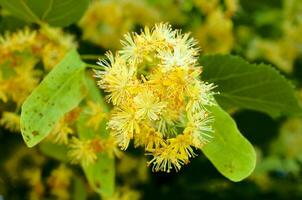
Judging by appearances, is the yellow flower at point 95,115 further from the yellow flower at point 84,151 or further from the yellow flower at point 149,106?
the yellow flower at point 149,106

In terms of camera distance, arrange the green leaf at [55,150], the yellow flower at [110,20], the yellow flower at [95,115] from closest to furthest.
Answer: the yellow flower at [95,115], the green leaf at [55,150], the yellow flower at [110,20]

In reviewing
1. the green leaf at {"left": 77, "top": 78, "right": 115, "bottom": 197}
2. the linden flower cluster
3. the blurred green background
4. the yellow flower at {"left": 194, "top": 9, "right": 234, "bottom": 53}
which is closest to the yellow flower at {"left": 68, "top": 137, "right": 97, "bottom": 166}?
the green leaf at {"left": 77, "top": 78, "right": 115, "bottom": 197}

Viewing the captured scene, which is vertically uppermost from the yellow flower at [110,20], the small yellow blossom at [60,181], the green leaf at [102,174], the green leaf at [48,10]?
the yellow flower at [110,20]

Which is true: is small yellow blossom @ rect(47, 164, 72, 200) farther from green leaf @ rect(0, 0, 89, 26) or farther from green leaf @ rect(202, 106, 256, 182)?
green leaf @ rect(202, 106, 256, 182)

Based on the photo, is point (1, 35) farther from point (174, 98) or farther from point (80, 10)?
point (174, 98)

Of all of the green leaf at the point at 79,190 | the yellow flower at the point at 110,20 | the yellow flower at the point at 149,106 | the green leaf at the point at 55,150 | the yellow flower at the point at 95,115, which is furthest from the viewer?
the yellow flower at the point at 110,20

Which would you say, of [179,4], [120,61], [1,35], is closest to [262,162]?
[179,4]

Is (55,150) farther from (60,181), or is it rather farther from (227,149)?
(227,149)

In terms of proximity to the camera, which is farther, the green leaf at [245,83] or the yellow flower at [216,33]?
the yellow flower at [216,33]

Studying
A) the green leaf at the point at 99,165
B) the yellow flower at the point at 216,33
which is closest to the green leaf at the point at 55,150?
the green leaf at the point at 99,165
